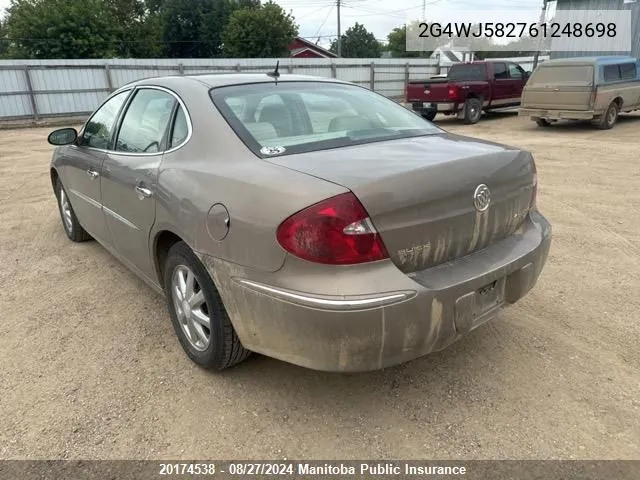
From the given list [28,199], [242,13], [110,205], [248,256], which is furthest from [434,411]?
[242,13]

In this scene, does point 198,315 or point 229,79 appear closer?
point 198,315

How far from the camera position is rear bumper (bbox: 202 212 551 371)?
6.75ft

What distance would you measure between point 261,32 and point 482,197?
129 ft

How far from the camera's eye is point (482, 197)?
2.43 metres

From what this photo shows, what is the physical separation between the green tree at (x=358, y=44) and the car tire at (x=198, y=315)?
241 feet

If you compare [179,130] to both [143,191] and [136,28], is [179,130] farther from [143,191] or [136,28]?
[136,28]

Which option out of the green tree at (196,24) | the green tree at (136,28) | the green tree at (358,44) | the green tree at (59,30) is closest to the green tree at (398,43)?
the green tree at (358,44)

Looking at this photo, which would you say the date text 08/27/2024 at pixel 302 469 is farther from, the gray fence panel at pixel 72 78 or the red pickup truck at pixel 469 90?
the gray fence panel at pixel 72 78

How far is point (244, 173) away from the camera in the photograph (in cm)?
237

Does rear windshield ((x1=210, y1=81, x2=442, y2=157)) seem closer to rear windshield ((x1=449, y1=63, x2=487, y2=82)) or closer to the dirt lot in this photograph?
the dirt lot

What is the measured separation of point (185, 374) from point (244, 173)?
123 centimetres

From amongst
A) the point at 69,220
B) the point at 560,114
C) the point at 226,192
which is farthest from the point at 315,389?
the point at 560,114

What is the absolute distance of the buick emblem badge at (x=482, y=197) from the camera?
7.87 feet

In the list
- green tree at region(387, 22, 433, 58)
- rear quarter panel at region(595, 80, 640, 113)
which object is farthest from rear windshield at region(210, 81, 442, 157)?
green tree at region(387, 22, 433, 58)
